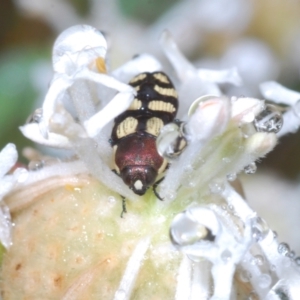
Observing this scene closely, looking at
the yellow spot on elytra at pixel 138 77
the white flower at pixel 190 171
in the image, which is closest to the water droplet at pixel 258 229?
the white flower at pixel 190 171

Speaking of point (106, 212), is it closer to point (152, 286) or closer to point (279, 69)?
point (152, 286)

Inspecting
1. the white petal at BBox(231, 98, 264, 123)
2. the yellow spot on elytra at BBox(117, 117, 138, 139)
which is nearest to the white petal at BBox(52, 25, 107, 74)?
the yellow spot on elytra at BBox(117, 117, 138, 139)

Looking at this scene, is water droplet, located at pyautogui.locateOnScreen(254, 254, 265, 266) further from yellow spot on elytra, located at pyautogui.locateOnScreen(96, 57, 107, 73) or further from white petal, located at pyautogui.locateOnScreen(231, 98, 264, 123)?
yellow spot on elytra, located at pyautogui.locateOnScreen(96, 57, 107, 73)

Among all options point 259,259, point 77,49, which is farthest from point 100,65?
point 259,259

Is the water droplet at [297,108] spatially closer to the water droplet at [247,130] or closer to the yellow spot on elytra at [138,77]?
the water droplet at [247,130]

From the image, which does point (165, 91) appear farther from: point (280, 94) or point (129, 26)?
point (129, 26)

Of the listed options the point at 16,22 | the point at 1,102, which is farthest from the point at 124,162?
the point at 16,22
